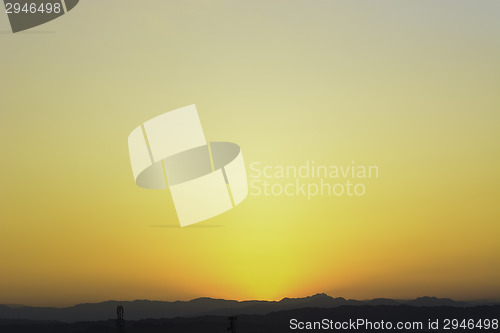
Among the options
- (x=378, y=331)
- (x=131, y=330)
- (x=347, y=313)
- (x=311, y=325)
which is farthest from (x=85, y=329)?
(x=311, y=325)

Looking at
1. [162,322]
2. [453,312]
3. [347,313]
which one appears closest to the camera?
[347,313]

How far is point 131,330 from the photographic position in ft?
648

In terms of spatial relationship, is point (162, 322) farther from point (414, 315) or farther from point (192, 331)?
point (414, 315)

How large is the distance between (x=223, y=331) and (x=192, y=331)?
8.83 metres

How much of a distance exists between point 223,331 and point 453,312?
71667 millimetres

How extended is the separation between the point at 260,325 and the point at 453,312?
42625 millimetres

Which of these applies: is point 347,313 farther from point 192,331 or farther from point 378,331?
point 192,331

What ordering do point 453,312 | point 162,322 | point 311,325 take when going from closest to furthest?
point 311,325 < point 453,312 < point 162,322

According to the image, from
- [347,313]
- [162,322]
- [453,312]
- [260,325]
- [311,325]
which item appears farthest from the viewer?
[162,322]

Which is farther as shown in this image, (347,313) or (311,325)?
(347,313)

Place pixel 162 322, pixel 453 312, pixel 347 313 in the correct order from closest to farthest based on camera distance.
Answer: pixel 347 313
pixel 453 312
pixel 162 322

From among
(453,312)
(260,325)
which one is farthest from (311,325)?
(453,312)

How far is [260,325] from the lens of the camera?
449 ft

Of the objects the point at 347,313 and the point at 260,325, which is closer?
the point at 347,313
